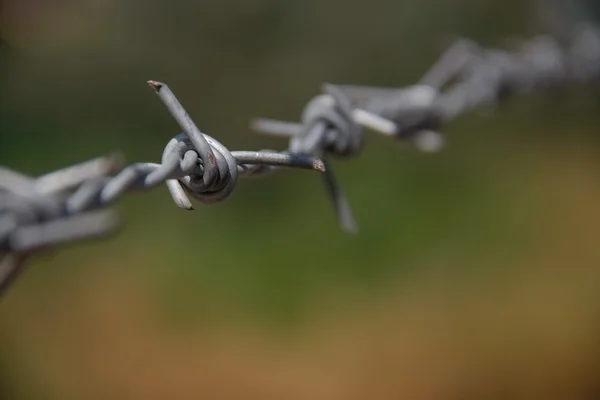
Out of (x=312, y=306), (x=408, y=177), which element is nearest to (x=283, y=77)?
(x=408, y=177)

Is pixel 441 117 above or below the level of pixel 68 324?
below

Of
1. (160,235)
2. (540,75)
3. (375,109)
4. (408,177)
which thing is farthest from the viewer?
(408,177)

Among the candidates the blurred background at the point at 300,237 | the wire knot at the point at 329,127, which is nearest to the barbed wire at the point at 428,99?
the wire knot at the point at 329,127

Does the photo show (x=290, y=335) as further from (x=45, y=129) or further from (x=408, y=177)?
(x=45, y=129)

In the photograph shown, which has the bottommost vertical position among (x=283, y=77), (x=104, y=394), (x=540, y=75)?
(x=104, y=394)

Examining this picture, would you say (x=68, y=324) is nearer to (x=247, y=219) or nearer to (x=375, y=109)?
(x=247, y=219)

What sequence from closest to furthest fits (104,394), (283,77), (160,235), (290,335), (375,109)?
(375,109) → (104,394) → (290,335) → (160,235) → (283,77)

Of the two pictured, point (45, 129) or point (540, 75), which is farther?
point (45, 129)
